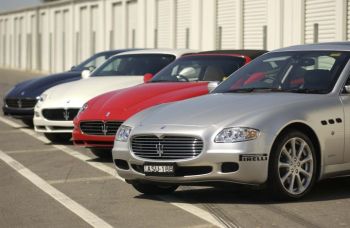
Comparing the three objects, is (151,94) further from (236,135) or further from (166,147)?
(236,135)

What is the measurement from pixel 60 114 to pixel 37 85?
292cm

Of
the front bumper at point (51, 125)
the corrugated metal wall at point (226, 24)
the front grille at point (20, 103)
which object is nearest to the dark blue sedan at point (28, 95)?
the front grille at point (20, 103)

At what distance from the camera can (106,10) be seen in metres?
40.8

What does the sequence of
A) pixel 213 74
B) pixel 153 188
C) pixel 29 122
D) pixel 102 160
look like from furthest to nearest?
pixel 29 122, pixel 213 74, pixel 102 160, pixel 153 188

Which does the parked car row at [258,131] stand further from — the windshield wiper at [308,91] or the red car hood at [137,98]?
the red car hood at [137,98]

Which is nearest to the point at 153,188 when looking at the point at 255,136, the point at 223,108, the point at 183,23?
the point at 223,108

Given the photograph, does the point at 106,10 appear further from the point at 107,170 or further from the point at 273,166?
the point at 273,166

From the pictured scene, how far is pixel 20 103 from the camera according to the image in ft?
55.3

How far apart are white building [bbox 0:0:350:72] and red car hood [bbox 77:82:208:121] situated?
9.55 m

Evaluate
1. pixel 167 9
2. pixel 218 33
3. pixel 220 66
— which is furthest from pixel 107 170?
pixel 167 9

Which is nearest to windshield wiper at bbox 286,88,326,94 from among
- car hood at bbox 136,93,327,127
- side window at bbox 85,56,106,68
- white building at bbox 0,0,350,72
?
car hood at bbox 136,93,327,127

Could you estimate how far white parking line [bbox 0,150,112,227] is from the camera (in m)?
7.99

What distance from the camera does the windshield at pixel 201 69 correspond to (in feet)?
41.8

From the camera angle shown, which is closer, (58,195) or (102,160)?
(58,195)
